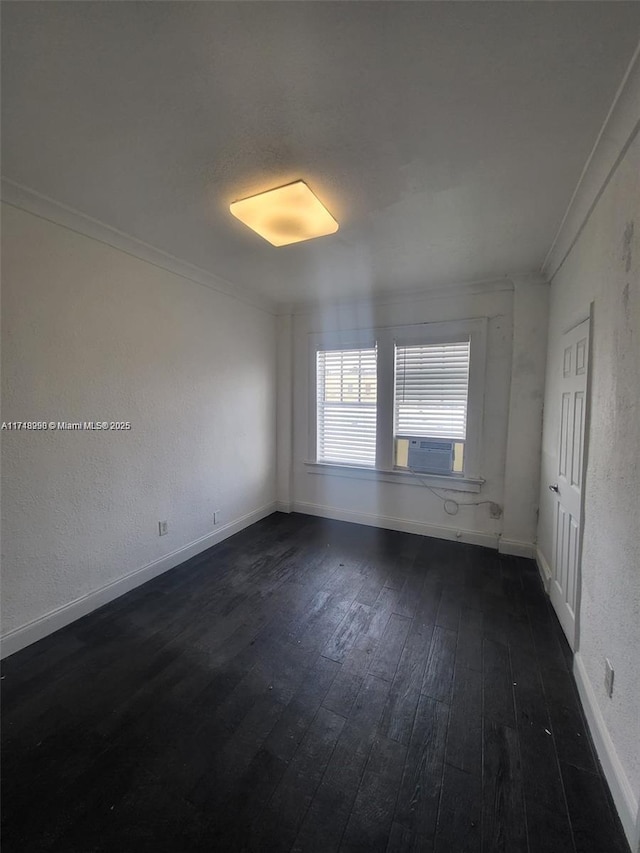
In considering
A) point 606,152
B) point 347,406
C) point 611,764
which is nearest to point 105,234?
point 347,406

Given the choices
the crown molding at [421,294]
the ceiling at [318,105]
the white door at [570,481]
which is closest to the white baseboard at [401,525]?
the white door at [570,481]

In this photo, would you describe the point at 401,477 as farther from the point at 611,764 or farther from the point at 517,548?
the point at 611,764

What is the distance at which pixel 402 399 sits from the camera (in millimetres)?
3666

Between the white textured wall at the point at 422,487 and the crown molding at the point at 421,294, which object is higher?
the crown molding at the point at 421,294

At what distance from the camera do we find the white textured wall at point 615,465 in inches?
48.1

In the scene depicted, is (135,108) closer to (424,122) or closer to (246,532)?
(424,122)

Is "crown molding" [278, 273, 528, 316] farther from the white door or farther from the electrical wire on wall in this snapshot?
the electrical wire on wall

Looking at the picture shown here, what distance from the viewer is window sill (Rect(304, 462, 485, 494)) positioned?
339cm

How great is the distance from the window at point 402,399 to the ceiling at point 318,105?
1.36 metres

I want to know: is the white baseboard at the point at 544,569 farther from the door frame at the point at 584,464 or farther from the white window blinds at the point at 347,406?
the white window blinds at the point at 347,406

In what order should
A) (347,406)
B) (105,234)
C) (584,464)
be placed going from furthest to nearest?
1. (347,406)
2. (105,234)
3. (584,464)

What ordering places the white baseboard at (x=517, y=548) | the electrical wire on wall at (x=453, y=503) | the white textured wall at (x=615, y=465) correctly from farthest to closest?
1. the electrical wire on wall at (x=453, y=503)
2. the white baseboard at (x=517, y=548)
3. the white textured wall at (x=615, y=465)

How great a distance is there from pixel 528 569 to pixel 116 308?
12.9 ft

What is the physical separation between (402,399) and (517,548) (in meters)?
1.81
